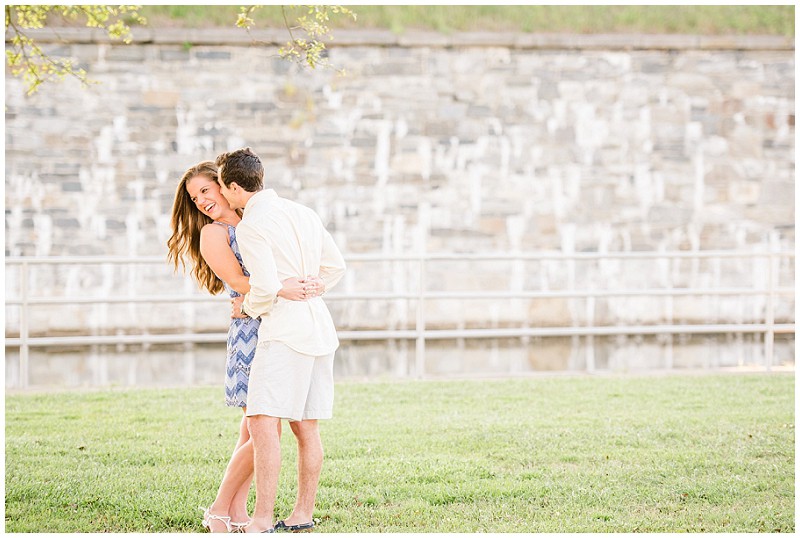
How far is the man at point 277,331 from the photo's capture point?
340 cm

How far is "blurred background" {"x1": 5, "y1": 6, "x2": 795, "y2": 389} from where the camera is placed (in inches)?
386

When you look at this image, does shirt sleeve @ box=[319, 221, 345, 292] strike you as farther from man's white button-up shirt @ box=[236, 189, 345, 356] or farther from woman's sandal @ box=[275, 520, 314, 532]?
woman's sandal @ box=[275, 520, 314, 532]

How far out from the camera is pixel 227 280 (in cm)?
353

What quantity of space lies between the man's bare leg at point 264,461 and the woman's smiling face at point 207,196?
2.65 feet

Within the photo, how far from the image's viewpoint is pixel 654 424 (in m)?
5.84

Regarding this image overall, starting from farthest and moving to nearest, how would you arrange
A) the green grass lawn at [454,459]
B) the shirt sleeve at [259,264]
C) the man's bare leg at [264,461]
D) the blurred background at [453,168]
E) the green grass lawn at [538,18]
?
the green grass lawn at [538,18] → the blurred background at [453,168] → the green grass lawn at [454,459] → the man's bare leg at [264,461] → the shirt sleeve at [259,264]

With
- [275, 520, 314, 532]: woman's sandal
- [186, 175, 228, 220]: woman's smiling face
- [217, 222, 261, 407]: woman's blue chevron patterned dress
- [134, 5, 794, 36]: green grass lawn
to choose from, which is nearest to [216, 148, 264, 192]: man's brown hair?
[186, 175, 228, 220]: woman's smiling face

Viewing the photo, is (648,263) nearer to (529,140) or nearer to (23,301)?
(529,140)

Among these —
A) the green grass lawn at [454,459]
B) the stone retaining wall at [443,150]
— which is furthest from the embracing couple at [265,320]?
the stone retaining wall at [443,150]

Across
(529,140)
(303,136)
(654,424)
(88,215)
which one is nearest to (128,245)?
(88,215)

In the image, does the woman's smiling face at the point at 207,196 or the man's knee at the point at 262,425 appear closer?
the man's knee at the point at 262,425

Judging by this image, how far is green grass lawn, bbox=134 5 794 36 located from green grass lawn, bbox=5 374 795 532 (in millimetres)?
4680

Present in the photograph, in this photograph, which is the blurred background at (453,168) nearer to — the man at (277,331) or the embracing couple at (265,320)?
the embracing couple at (265,320)

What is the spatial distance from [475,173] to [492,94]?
0.88m
